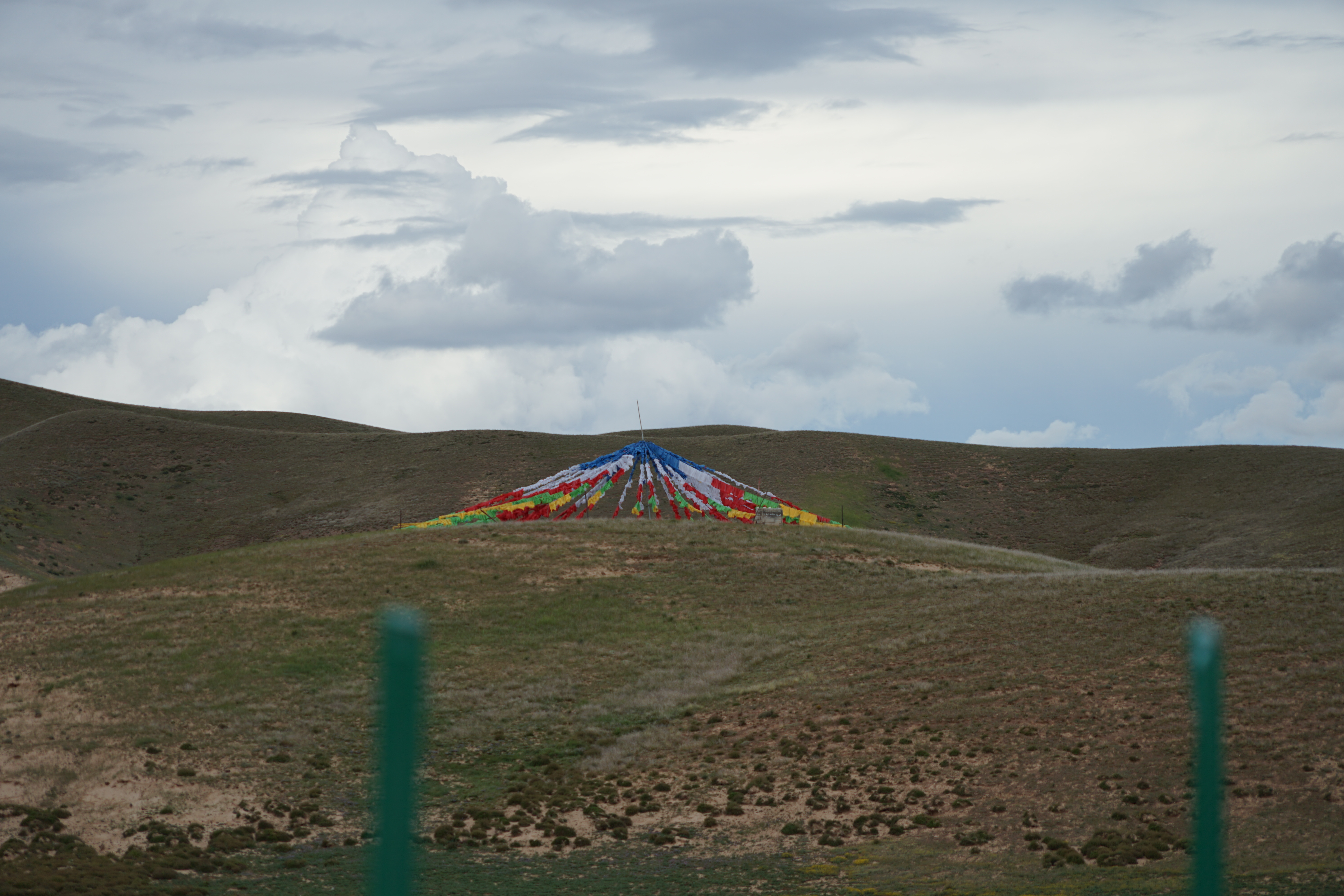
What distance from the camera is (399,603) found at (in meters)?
33.6

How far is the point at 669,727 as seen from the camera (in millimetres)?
26422

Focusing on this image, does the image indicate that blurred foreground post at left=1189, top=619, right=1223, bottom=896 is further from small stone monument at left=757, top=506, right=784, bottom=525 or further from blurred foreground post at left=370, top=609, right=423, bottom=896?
small stone monument at left=757, top=506, right=784, bottom=525

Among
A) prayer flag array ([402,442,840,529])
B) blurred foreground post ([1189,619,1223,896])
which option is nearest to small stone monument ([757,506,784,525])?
prayer flag array ([402,442,840,529])

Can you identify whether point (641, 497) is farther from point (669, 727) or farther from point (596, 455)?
point (596, 455)

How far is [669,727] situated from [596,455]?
50511mm

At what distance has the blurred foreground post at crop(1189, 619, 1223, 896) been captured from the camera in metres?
2.91

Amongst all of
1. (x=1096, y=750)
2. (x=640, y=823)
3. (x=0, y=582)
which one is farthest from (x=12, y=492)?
(x=1096, y=750)

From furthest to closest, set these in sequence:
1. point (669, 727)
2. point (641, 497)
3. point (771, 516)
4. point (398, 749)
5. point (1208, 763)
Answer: point (641, 497) → point (771, 516) → point (669, 727) → point (1208, 763) → point (398, 749)

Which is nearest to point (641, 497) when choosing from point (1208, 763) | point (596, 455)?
point (596, 455)

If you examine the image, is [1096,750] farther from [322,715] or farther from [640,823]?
[322,715]

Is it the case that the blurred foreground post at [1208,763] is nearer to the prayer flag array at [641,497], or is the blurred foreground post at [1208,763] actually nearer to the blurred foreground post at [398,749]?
the blurred foreground post at [398,749]

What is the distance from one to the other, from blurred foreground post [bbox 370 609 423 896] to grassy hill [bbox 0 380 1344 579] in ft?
179

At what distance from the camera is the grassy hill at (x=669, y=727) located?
18.5 meters

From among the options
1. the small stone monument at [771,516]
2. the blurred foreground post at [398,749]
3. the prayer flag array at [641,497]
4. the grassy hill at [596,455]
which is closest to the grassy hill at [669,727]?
the small stone monument at [771,516]
